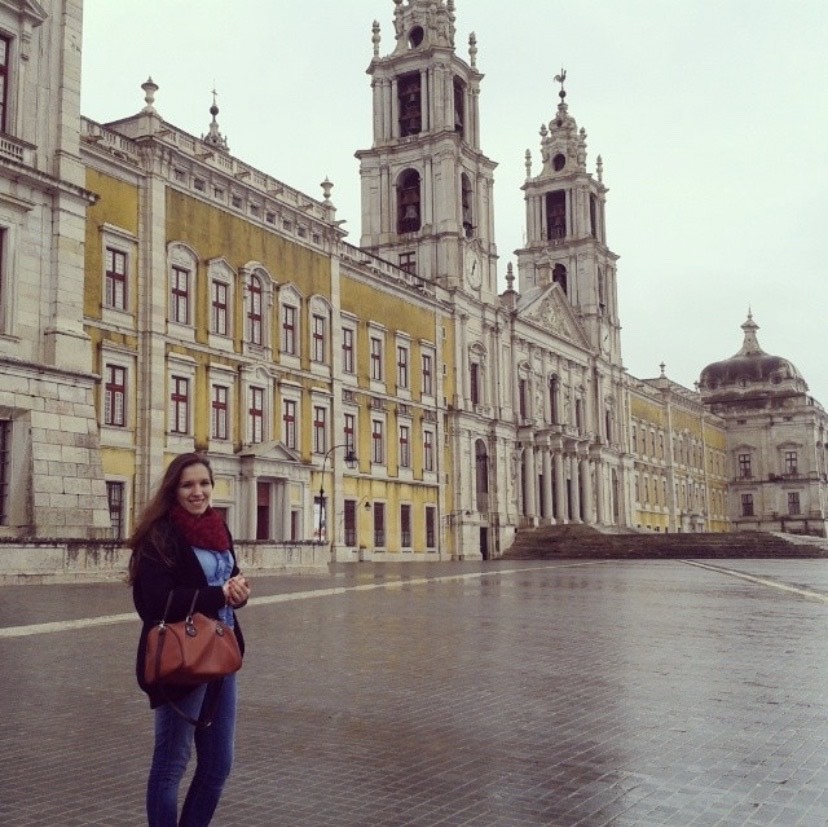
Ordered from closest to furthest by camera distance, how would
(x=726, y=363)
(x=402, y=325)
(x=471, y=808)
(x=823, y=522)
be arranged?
(x=471, y=808) < (x=402, y=325) < (x=823, y=522) < (x=726, y=363)

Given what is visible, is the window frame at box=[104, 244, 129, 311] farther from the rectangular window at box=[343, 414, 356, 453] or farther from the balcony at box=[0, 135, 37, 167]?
the rectangular window at box=[343, 414, 356, 453]

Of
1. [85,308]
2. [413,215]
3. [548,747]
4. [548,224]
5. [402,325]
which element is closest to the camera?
[548,747]

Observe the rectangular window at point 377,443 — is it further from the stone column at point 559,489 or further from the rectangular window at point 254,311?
the stone column at point 559,489

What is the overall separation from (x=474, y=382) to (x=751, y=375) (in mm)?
59232

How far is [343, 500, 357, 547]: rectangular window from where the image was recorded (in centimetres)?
4403

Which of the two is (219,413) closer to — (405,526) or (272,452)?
(272,452)

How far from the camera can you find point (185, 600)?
13.6ft

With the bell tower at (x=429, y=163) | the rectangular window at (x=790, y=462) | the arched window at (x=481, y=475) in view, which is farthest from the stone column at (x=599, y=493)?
the rectangular window at (x=790, y=462)

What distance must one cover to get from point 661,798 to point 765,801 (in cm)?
54

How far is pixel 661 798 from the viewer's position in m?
5.52

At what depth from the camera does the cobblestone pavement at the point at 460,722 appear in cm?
545

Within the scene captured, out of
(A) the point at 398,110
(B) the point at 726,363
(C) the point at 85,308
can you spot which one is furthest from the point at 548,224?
(C) the point at 85,308

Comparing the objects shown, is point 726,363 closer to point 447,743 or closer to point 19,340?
point 19,340

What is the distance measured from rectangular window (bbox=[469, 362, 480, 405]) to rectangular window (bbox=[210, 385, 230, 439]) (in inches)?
820
